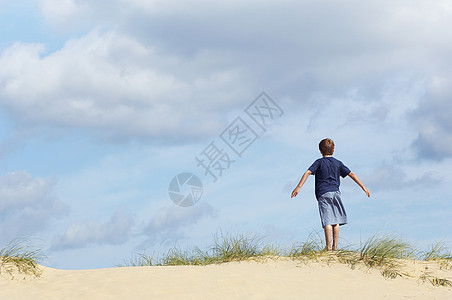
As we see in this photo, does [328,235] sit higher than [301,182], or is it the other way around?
[301,182]

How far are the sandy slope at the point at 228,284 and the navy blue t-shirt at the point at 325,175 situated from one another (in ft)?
4.45

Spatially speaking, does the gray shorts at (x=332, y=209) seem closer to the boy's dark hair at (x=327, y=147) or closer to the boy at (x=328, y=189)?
the boy at (x=328, y=189)

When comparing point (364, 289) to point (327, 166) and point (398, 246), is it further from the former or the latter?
point (327, 166)

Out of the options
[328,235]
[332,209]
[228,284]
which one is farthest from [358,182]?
[228,284]

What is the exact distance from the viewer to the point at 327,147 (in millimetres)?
8891

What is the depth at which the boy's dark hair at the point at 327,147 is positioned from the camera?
8.89 m

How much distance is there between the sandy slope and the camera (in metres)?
6.86

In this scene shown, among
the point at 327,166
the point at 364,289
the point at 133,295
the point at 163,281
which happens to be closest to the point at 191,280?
the point at 163,281

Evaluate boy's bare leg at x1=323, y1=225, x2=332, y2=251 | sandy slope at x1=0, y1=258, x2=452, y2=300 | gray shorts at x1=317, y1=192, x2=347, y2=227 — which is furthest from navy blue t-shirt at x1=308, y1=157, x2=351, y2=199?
sandy slope at x1=0, y1=258, x2=452, y2=300

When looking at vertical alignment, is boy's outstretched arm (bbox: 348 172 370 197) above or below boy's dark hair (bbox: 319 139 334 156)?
below

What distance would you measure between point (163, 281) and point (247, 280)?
4.13 feet

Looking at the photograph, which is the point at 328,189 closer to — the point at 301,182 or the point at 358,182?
the point at 301,182

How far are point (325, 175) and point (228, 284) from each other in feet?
9.29

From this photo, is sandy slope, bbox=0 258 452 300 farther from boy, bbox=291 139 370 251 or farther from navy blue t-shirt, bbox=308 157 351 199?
navy blue t-shirt, bbox=308 157 351 199
